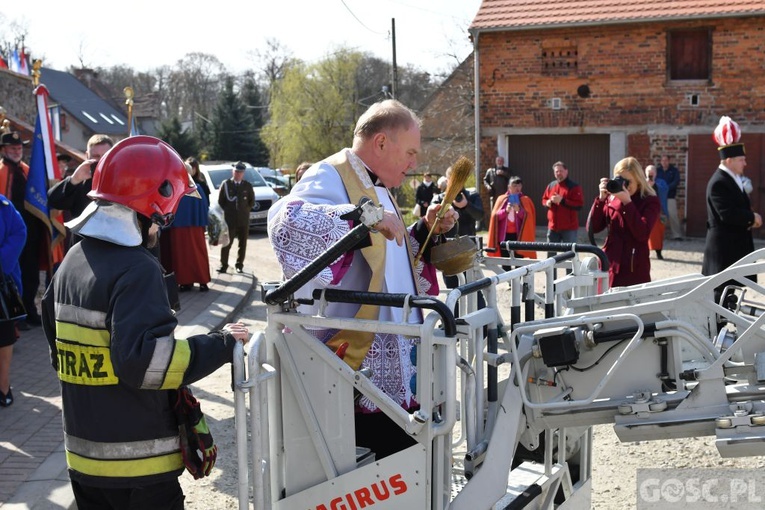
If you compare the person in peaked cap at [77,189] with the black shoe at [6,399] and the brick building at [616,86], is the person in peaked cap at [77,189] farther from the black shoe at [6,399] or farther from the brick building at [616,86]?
the brick building at [616,86]

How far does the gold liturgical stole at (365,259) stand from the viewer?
3334 millimetres

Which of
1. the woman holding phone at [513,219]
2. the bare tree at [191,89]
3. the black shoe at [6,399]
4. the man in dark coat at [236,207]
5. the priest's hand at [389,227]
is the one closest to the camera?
the priest's hand at [389,227]

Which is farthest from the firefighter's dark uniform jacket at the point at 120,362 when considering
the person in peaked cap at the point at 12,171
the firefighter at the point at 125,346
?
the person in peaked cap at the point at 12,171

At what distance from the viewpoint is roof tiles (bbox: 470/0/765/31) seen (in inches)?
772

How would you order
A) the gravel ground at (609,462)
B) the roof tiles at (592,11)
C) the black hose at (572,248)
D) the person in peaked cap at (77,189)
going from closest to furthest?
the black hose at (572,248), the gravel ground at (609,462), the person in peaked cap at (77,189), the roof tiles at (592,11)

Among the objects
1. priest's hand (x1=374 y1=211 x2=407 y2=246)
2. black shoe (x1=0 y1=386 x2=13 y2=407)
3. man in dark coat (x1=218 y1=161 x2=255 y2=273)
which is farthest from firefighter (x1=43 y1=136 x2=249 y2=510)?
man in dark coat (x1=218 y1=161 x2=255 y2=273)

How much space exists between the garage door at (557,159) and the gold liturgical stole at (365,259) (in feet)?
60.1

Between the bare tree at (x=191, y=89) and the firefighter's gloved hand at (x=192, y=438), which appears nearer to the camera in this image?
the firefighter's gloved hand at (x=192, y=438)

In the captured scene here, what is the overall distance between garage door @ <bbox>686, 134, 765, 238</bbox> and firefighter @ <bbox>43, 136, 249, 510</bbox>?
18672 mm

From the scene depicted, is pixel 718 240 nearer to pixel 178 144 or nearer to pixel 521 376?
pixel 521 376

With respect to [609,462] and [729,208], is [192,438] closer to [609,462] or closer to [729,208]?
[609,462]

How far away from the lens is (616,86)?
2075cm

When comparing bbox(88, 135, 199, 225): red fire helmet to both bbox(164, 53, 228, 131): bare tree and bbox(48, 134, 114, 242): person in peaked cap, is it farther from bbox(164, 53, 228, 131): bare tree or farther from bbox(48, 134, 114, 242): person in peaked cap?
bbox(164, 53, 228, 131): bare tree

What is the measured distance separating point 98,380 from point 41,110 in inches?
263
